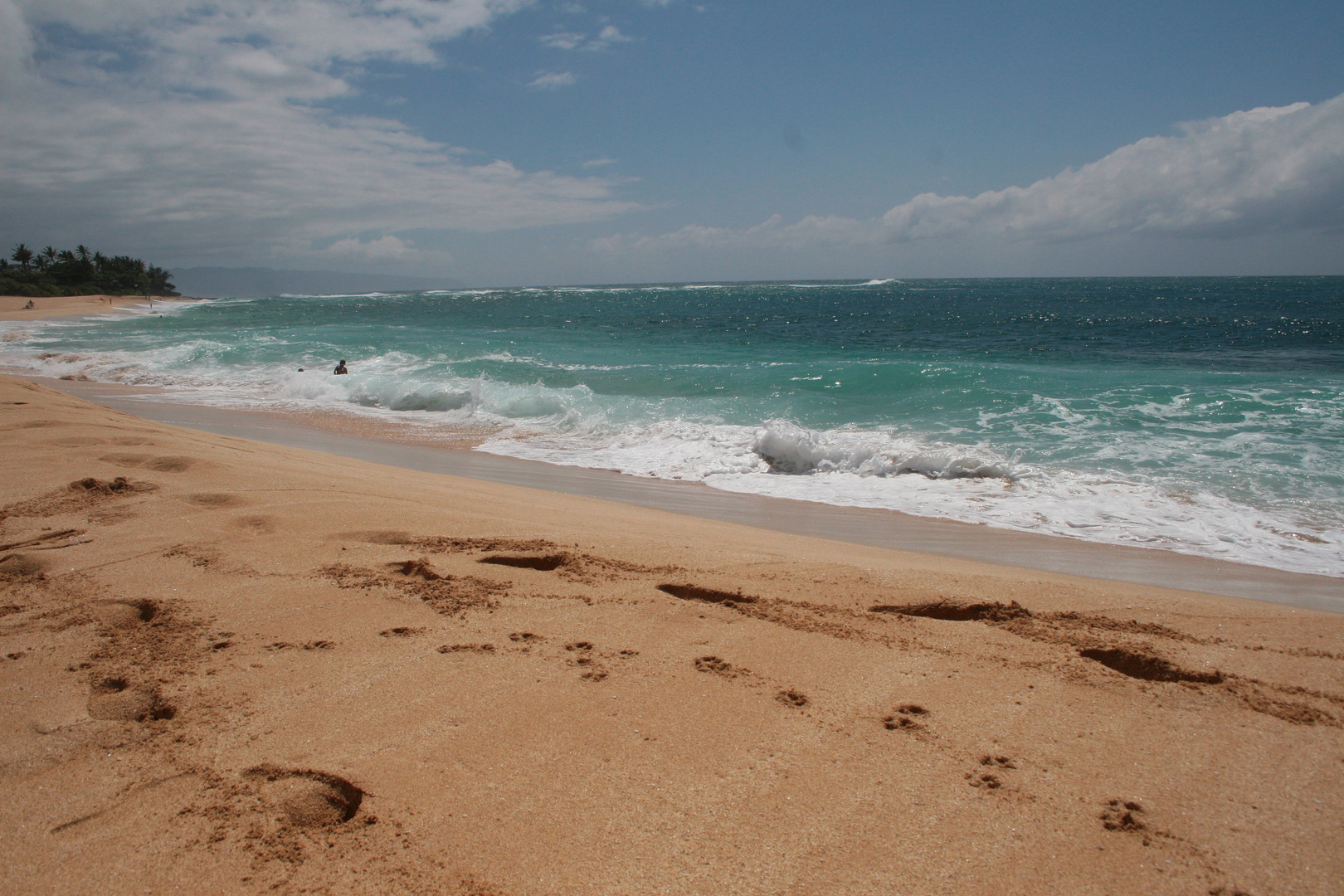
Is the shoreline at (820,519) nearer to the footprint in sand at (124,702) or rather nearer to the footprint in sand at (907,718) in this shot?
the footprint in sand at (907,718)

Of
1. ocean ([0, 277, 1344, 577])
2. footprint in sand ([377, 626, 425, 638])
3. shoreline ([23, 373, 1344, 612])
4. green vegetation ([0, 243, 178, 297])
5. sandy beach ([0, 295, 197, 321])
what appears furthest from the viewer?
green vegetation ([0, 243, 178, 297])

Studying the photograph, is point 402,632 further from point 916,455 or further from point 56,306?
point 56,306

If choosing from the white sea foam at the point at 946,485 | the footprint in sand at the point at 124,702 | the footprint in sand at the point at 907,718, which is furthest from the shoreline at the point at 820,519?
the footprint in sand at the point at 124,702

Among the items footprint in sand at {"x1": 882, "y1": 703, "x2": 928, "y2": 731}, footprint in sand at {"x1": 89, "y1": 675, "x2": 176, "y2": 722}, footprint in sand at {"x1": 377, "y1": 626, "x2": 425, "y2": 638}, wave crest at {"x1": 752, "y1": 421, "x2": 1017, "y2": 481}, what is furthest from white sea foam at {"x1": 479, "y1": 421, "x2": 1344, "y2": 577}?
footprint in sand at {"x1": 89, "y1": 675, "x2": 176, "y2": 722}

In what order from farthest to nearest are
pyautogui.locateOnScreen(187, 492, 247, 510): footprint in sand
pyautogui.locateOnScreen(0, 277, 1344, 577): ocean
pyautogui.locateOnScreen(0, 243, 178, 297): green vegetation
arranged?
pyautogui.locateOnScreen(0, 243, 178, 297): green vegetation → pyautogui.locateOnScreen(0, 277, 1344, 577): ocean → pyautogui.locateOnScreen(187, 492, 247, 510): footprint in sand

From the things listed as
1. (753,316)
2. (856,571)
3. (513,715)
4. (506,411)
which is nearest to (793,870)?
(513,715)

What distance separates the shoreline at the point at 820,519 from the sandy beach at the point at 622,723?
1.34 meters

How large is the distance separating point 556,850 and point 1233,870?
71.4 inches

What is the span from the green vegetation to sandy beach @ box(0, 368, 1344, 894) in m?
91.7

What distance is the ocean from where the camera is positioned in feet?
23.3

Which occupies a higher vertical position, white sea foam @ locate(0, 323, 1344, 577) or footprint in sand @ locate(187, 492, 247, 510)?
footprint in sand @ locate(187, 492, 247, 510)

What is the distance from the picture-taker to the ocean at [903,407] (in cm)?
709

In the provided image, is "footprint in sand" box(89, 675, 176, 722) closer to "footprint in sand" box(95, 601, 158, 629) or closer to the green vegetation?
"footprint in sand" box(95, 601, 158, 629)

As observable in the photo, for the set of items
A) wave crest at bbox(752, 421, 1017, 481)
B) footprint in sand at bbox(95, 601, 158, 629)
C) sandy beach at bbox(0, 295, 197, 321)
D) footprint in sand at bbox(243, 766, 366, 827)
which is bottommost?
wave crest at bbox(752, 421, 1017, 481)
